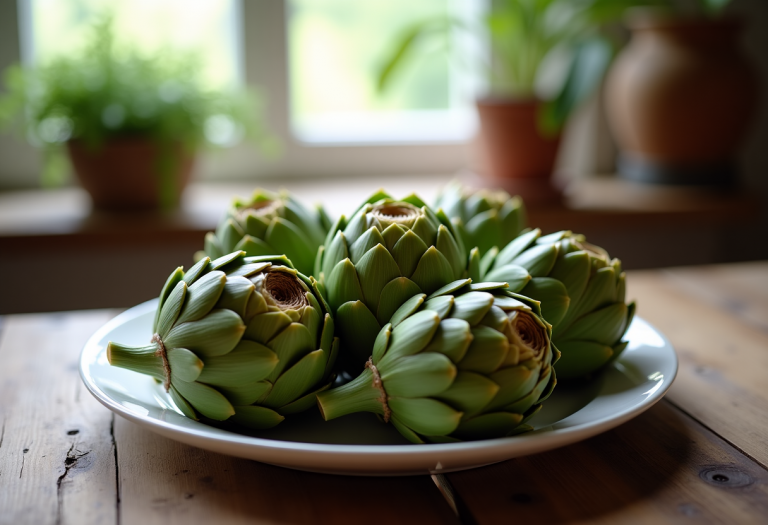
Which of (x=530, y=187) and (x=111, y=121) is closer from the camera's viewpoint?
(x=111, y=121)

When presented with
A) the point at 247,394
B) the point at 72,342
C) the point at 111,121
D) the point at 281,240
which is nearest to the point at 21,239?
the point at 111,121

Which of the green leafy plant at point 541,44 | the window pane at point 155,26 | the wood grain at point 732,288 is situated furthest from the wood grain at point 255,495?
the window pane at point 155,26

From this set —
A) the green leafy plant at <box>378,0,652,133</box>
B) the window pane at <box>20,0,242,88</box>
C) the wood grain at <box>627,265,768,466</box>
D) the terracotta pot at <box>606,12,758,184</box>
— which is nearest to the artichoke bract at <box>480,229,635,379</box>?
the wood grain at <box>627,265,768,466</box>

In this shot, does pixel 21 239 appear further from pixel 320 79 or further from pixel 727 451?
pixel 727 451

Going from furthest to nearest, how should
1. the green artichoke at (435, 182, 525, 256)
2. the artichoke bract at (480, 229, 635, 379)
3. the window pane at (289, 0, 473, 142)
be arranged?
the window pane at (289, 0, 473, 142) → the green artichoke at (435, 182, 525, 256) → the artichoke bract at (480, 229, 635, 379)

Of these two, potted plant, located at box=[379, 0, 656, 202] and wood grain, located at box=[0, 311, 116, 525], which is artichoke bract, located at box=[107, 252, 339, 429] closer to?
wood grain, located at box=[0, 311, 116, 525]

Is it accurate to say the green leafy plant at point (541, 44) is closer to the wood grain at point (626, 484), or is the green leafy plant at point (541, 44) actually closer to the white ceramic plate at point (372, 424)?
the white ceramic plate at point (372, 424)
